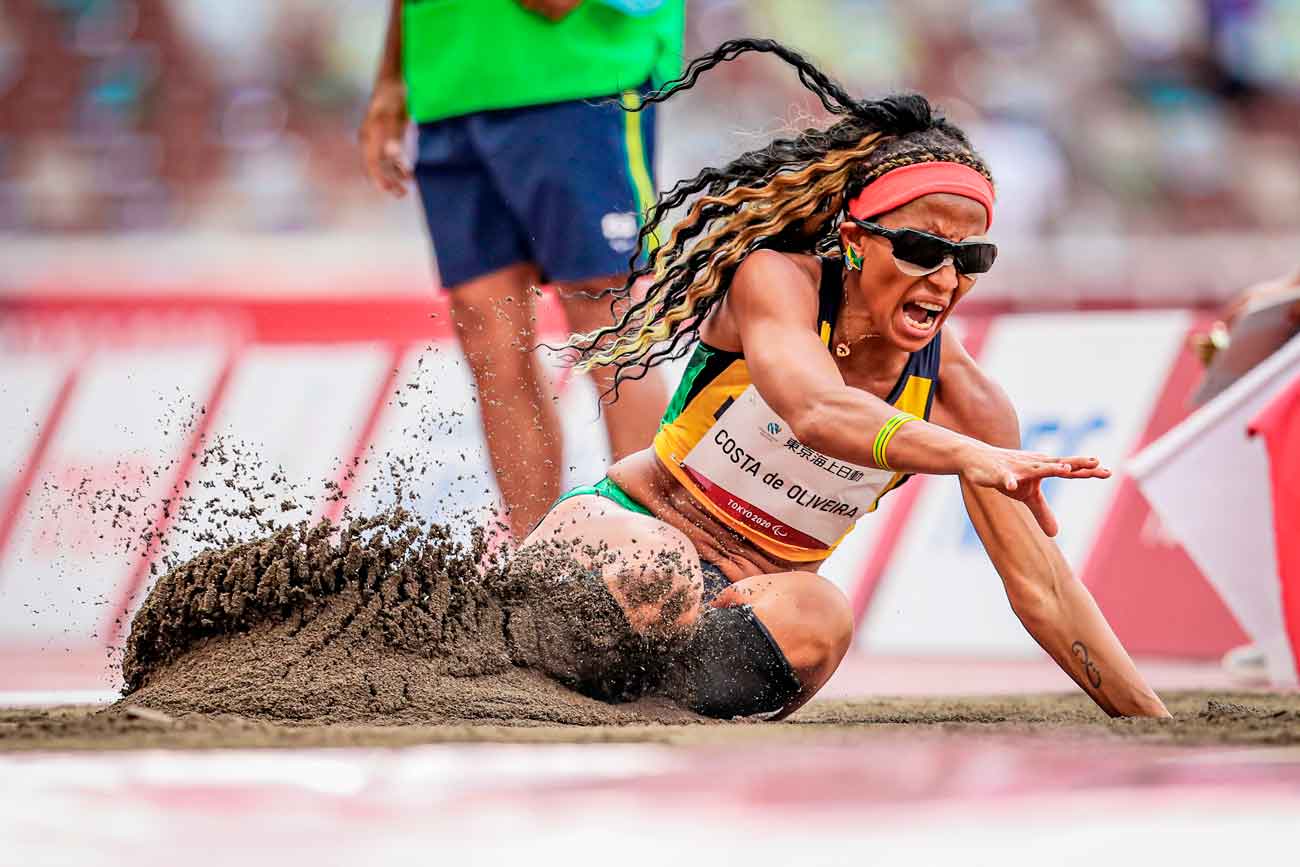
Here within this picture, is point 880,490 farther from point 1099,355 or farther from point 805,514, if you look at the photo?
point 1099,355

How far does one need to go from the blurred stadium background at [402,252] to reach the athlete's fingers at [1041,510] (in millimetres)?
1387

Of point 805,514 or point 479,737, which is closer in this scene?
point 479,737

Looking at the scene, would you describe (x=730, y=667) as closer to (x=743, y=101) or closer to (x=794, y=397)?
(x=794, y=397)

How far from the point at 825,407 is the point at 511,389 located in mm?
1862

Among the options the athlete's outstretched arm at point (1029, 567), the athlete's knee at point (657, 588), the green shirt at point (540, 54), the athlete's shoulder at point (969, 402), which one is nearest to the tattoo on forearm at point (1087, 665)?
the athlete's outstretched arm at point (1029, 567)

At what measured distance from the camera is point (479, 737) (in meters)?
2.67

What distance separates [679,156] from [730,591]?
710 centimetres

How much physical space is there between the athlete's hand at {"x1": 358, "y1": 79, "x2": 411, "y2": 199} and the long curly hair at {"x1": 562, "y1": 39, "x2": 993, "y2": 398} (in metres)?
1.66

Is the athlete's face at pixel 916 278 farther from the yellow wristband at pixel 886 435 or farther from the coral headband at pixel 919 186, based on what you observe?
the yellow wristband at pixel 886 435

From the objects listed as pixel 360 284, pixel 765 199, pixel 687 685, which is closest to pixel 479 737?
pixel 687 685

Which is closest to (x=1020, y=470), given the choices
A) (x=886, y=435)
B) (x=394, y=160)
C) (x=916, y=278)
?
(x=886, y=435)

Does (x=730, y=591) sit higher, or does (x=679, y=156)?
(x=679, y=156)

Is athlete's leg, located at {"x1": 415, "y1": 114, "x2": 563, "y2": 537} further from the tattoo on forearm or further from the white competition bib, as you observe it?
the tattoo on forearm

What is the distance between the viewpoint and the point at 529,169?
485 centimetres
